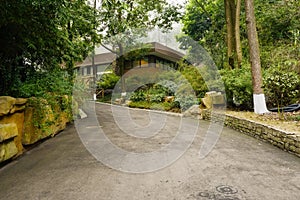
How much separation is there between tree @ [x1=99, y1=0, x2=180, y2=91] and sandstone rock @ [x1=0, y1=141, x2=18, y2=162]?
868 cm

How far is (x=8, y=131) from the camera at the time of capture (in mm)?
4434

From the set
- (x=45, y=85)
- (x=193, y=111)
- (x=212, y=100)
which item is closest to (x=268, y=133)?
(x=212, y=100)

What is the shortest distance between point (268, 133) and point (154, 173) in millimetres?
3318

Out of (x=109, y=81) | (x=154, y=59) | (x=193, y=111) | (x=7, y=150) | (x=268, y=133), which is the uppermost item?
(x=154, y=59)

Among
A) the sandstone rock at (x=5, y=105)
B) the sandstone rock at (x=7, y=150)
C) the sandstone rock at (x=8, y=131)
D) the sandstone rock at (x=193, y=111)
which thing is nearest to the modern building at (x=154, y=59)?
the sandstone rock at (x=193, y=111)

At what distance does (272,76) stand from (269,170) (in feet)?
12.9

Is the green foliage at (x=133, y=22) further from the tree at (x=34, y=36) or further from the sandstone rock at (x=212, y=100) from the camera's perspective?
the sandstone rock at (x=212, y=100)

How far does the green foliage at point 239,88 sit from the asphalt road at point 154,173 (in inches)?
131

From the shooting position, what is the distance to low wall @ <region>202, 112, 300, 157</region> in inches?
188

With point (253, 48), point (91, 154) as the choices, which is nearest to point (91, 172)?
point (91, 154)

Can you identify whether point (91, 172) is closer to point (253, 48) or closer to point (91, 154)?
point (91, 154)

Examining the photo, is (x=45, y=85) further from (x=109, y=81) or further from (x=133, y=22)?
(x=109, y=81)

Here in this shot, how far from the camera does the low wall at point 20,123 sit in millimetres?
4410

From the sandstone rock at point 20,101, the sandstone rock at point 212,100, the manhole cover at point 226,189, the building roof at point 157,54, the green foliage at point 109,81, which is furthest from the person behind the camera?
the building roof at point 157,54
